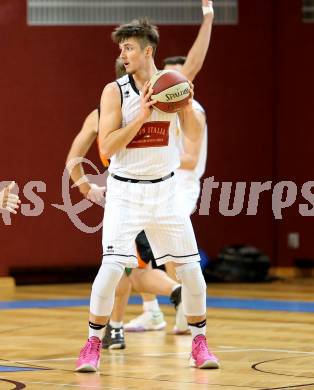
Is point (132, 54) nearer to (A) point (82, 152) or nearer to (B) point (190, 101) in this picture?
(B) point (190, 101)

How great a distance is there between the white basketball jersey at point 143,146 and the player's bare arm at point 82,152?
898 millimetres

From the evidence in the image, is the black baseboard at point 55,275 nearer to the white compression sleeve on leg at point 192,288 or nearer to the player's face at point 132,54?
Answer: the white compression sleeve on leg at point 192,288

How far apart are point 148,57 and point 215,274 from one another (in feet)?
20.9

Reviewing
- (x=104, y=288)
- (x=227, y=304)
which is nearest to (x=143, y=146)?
(x=104, y=288)

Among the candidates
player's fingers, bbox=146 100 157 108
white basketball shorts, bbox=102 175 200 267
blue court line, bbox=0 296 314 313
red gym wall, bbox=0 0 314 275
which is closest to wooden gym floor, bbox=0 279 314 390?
blue court line, bbox=0 296 314 313

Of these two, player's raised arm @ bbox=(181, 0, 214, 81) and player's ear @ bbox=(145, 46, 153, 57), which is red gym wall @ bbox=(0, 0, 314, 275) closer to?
player's raised arm @ bbox=(181, 0, 214, 81)

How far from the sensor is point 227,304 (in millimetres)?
9945

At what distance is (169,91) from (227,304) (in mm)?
4420

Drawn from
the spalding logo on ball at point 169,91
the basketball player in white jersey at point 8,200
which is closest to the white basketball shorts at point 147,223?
the spalding logo on ball at point 169,91

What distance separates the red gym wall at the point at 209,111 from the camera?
12.2 metres

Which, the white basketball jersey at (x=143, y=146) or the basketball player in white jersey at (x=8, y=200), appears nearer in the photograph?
the basketball player in white jersey at (x=8, y=200)

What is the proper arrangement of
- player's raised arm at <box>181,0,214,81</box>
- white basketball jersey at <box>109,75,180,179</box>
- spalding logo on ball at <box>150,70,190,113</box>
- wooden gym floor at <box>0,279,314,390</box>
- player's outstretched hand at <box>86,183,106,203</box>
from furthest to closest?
player's raised arm at <box>181,0,214,81</box> → player's outstretched hand at <box>86,183,106,203</box> → white basketball jersey at <box>109,75,180,179</box> → spalding logo on ball at <box>150,70,190,113</box> → wooden gym floor at <box>0,279,314,390</box>

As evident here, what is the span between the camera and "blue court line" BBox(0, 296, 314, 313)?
9609 mm

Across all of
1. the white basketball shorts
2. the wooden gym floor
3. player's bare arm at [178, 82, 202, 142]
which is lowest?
the wooden gym floor
